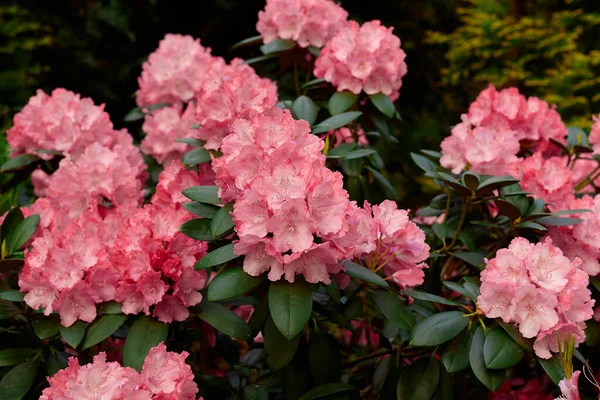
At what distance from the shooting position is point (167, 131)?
6.83 ft

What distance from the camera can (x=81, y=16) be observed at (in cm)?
410

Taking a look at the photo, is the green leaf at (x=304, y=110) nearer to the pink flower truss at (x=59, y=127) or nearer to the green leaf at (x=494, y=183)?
the green leaf at (x=494, y=183)

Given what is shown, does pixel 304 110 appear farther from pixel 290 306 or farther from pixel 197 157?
pixel 290 306

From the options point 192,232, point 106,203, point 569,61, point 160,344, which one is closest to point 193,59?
point 106,203

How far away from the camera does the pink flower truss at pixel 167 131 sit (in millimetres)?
2086

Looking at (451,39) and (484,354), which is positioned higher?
(484,354)

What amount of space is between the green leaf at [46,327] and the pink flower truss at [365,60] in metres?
0.94

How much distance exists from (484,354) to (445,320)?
0.39 ft

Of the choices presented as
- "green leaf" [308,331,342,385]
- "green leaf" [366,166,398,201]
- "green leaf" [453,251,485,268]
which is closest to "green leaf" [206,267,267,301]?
"green leaf" [308,331,342,385]

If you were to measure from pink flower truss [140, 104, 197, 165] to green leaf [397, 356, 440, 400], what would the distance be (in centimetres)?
102

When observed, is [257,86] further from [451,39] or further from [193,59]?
[451,39]

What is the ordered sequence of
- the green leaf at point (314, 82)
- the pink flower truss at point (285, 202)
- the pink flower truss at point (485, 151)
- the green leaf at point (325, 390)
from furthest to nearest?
the green leaf at point (314, 82), the pink flower truss at point (485, 151), the green leaf at point (325, 390), the pink flower truss at point (285, 202)

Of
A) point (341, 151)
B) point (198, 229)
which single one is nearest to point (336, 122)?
point (341, 151)

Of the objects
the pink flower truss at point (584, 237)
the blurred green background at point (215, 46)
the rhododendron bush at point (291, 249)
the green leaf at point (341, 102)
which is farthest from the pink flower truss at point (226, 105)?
the blurred green background at point (215, 46)
